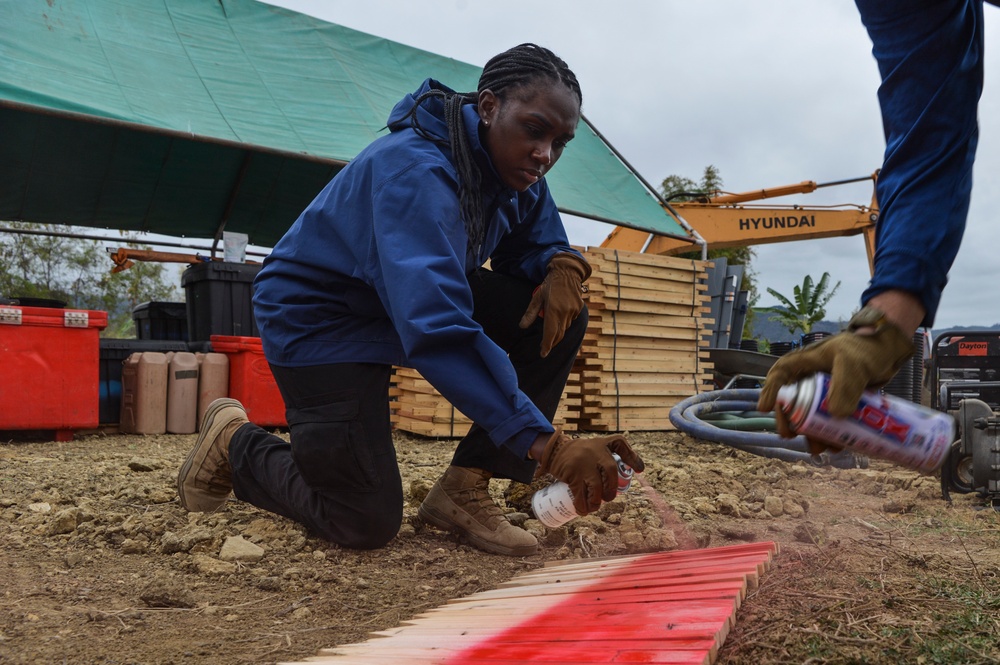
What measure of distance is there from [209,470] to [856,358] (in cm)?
251

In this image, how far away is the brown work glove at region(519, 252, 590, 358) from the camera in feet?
9.06

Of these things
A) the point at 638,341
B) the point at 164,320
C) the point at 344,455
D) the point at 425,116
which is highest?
the point at 425,116

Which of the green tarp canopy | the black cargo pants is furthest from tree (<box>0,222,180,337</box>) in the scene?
the black cargo pants

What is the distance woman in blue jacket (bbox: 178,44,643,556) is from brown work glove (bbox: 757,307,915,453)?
59 cm

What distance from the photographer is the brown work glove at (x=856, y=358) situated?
1.41m

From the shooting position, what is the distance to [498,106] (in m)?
2.35

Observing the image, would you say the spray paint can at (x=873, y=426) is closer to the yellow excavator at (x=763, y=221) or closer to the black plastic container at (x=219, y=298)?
the black plastic container at (x=219, y=298)

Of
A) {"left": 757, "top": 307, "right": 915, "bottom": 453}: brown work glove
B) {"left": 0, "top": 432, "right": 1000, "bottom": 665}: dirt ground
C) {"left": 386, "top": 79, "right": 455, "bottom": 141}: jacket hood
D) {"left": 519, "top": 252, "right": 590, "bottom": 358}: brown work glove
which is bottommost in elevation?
{"left": 0, "top": 432, "right": 1000, "bottom": 665}: dirt ground

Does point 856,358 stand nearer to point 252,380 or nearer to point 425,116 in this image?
point 425,116

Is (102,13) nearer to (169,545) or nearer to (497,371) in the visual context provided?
(169,545)

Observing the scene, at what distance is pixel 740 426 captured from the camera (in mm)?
5891

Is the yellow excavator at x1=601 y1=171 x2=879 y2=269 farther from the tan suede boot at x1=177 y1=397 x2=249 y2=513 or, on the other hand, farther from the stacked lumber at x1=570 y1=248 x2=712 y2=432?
the tan suede boot at x1=177 y1=397 x2=249 y2=513

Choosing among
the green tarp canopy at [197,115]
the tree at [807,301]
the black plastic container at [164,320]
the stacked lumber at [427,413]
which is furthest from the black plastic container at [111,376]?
the tree at [807,301]

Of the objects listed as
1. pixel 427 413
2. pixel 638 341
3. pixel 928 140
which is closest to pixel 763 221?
pixel 638 341
